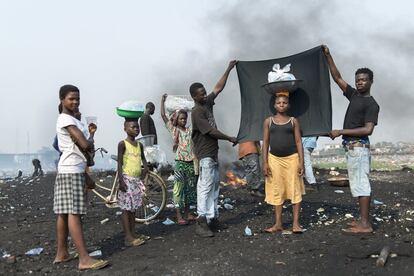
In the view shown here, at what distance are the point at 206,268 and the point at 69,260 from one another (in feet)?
4.95

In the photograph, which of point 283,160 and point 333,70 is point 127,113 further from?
point 333,70

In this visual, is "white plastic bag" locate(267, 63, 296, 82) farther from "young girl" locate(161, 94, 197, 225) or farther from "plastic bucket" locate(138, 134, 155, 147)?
"plastic bucket" locate(138, 134, 155, 147)

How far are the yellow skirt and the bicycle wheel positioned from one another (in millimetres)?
1906

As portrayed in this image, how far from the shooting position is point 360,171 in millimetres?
5062

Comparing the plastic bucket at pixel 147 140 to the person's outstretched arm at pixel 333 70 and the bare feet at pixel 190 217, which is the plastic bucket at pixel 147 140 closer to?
the bare feet at pixel 190 217

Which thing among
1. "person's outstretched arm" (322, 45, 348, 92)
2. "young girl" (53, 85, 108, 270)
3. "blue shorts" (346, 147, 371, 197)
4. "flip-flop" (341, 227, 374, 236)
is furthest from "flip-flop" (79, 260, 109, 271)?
"person's outstretched arm" (322, 45, 348, 92)

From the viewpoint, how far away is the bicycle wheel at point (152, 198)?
6.41 m

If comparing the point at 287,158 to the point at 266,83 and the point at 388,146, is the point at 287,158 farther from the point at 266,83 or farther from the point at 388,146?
the point at 388,146

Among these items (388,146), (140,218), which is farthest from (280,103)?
(388,146)

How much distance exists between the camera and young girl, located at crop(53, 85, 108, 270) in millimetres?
4117

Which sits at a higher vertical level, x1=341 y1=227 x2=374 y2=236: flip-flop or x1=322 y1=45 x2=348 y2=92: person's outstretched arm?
x1=322 y1=45 x2=348 y2=92: person's outstretched arm

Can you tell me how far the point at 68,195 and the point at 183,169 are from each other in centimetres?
223

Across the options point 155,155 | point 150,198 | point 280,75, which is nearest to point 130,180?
point 150,198

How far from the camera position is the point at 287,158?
5133mm
